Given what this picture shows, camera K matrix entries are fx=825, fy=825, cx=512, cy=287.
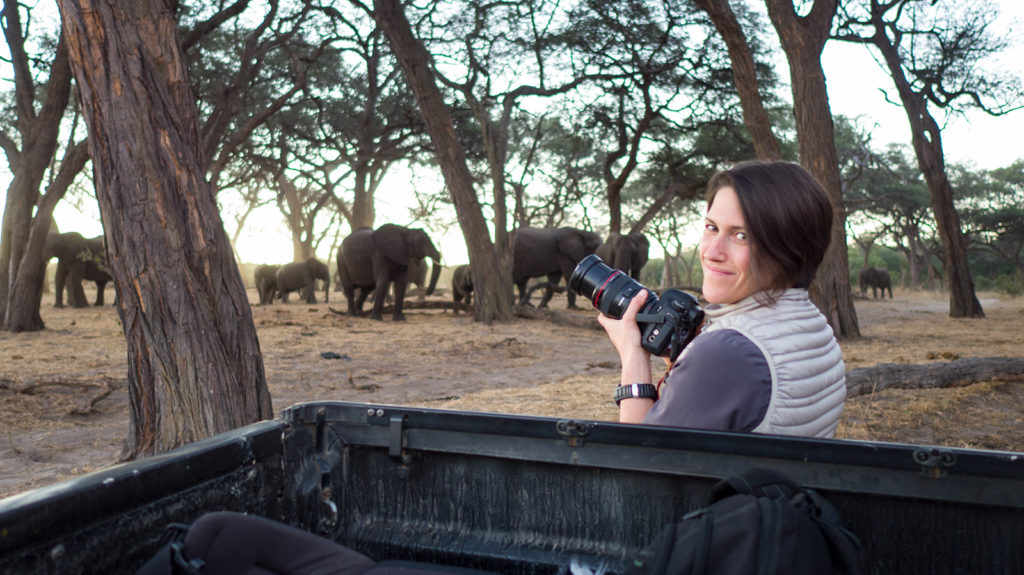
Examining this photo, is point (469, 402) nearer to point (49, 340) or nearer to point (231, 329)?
point (231, 329)

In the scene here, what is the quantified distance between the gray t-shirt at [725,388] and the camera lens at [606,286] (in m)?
0.43

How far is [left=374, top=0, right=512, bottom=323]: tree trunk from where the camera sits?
11820 millimetres

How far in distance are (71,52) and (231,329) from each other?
1383 millimetres

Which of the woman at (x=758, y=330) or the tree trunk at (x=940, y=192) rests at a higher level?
the tree trunk at (x=940, y=192)

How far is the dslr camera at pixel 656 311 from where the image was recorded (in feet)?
6.12

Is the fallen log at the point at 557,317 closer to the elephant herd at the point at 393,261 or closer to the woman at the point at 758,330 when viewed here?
the elephant herd at the point at 393,261

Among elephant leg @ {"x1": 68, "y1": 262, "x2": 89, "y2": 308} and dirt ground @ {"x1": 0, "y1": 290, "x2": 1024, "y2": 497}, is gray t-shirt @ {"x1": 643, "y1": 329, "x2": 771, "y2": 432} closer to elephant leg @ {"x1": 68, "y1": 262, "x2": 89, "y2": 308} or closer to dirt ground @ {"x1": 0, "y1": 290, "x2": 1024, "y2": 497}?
dirt ground @ {"x1": 0, "y1": 290, "x2": 1024, "y2": 497}

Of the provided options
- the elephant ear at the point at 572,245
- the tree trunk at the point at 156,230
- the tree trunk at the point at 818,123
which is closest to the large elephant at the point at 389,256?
the elephant ear at the point at 572,245

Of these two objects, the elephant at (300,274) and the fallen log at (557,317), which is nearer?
the fallen log at (557,317)

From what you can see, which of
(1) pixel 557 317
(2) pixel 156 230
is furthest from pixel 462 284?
(2) pixel 156 230

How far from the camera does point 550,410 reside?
541cm

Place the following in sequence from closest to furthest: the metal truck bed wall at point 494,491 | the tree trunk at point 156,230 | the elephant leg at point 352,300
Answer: the metal truck bed wall at point 494,491
the tree trunk at point 156,230
the elephant leg at point 352,300

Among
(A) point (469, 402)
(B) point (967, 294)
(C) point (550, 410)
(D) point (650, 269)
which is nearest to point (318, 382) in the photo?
(A) point (469, 402)

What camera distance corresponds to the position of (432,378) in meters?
7.45
